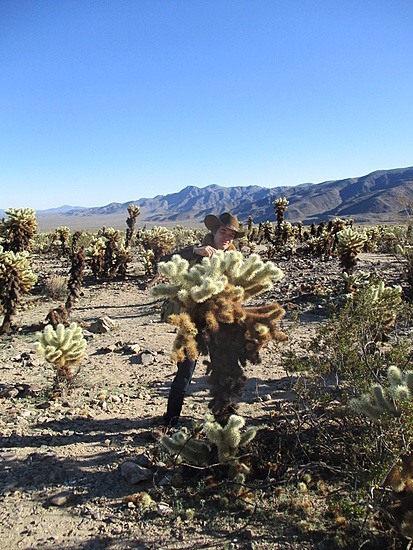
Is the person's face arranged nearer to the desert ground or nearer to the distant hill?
the desert ground

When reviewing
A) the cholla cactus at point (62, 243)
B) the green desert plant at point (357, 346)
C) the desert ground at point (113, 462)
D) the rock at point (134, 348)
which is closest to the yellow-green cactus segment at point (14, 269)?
the desert ground at point (113, 462)

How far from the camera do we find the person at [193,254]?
3.45 metres

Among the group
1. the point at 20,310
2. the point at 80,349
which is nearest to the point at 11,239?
the point at 20,310

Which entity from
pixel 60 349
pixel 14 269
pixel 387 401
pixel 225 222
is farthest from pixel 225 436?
pixel 14 269

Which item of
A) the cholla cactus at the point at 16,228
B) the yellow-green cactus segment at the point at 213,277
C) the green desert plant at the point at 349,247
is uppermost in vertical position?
the cholla cactus at the point at 16,228

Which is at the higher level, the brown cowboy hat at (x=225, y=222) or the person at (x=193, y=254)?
the brown cowboy hat at (x=225, y=222)

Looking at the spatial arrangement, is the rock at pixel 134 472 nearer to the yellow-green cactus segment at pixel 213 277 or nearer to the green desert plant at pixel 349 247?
the yellow-green cactus segment at pixel 213 277

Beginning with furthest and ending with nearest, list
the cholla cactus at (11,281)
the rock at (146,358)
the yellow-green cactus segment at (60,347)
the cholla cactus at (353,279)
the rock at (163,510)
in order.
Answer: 1. the cholla cactus at (353,279)
2. the cholla cactus at (11,281)
3. the rock at (146,358)
4. the yellow-green cactus segment at (60,347)
5. the rock at (163,510)

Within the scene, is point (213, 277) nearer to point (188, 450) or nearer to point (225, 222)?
point (225, 222)

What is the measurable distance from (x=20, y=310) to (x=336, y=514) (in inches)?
341

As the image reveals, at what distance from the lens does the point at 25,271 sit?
26.9 feet

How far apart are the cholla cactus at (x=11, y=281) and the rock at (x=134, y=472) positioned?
535 cm

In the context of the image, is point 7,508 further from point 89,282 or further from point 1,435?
point 89,282

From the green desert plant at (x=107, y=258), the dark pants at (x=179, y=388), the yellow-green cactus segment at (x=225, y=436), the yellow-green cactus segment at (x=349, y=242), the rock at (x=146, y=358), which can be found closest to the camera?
the yellow-green cactus segment at (x=225, y=436)
